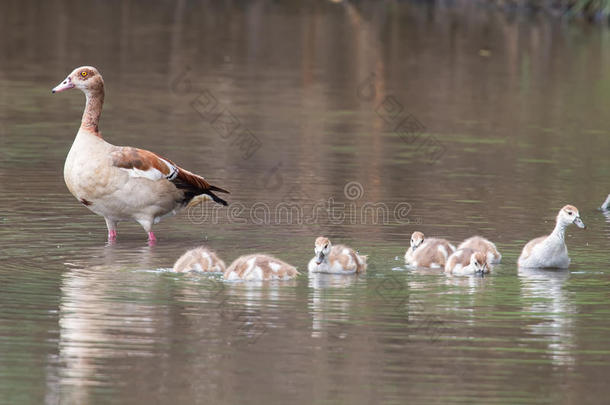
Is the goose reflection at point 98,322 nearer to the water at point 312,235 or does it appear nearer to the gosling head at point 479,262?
the water at point 312,235

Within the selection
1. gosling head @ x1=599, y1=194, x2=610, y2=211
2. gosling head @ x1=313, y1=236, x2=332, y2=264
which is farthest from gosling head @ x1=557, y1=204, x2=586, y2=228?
gosling head @ x1=599, y1=194, x2=610, y2=211

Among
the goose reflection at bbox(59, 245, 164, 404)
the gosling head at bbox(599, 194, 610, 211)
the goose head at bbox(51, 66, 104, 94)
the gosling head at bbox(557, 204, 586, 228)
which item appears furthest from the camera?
the gosling head at bbox(599, 194, 610, 211)

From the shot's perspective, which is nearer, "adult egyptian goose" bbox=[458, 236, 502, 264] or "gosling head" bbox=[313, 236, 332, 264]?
"gosling head" bbox=[313, 236, 332, 264]

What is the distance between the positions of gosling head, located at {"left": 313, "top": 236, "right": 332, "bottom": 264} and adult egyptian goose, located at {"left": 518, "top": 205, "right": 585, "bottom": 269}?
76.6 inches

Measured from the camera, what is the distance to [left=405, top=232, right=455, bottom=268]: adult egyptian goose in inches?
494

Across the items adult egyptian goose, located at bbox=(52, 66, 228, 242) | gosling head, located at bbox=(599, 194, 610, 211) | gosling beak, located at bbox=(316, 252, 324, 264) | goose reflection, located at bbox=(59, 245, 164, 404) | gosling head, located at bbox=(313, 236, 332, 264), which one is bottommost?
goose reflection, located at bbox=(59, 245, 164, 404)

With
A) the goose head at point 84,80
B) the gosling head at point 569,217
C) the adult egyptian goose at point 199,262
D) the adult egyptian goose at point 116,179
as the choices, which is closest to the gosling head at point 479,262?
the gosling head at point 569,217

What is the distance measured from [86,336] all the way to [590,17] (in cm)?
4851

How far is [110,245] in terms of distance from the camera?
13609mm

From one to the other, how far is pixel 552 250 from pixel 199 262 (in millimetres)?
3220

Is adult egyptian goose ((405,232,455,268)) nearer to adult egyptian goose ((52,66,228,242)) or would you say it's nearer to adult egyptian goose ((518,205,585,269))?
adult egyptian goose ((518,205,585,269))

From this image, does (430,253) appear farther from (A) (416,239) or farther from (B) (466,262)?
(B) (466,262)

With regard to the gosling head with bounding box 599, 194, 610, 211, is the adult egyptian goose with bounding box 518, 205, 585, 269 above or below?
below

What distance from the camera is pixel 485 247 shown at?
1266 centimetres
